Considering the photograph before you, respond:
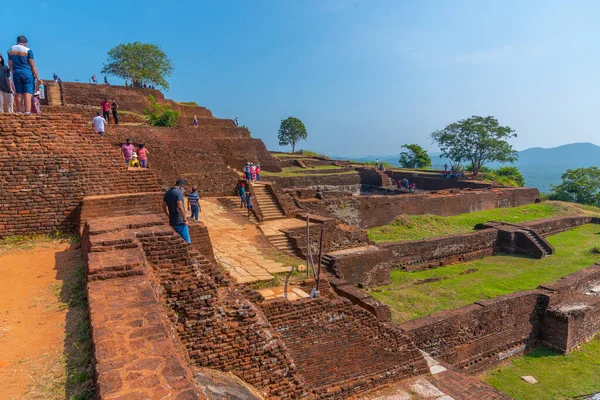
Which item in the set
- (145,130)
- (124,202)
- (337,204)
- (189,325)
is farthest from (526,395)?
(145,130)

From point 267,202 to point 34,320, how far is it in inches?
390

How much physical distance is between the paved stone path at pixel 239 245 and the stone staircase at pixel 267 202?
1.15m

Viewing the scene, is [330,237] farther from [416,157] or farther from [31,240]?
[416,157]

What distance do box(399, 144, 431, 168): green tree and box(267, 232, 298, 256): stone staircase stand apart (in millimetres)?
34143

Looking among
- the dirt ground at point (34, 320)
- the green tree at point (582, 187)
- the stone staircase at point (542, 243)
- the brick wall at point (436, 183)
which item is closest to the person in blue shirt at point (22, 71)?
the dirt ground at point (34, 320)

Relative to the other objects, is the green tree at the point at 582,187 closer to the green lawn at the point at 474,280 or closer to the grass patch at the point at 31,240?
the green lawn at the point at 474,280

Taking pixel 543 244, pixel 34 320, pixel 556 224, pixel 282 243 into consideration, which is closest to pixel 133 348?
pixel 34 320

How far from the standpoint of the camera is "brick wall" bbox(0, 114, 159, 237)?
6.41 metres

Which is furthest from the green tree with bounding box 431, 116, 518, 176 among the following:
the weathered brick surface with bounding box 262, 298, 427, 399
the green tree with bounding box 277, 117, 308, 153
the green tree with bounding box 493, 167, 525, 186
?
the weathered brick surface with bounding box 262, 298, 427, 399

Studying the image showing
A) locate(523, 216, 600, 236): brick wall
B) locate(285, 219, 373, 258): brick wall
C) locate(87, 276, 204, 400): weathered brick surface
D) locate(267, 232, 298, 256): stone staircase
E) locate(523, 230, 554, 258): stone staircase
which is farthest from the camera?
locate(523, 216, 600, 236): brick wall

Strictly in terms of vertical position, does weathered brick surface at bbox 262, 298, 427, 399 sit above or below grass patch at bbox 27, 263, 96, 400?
below

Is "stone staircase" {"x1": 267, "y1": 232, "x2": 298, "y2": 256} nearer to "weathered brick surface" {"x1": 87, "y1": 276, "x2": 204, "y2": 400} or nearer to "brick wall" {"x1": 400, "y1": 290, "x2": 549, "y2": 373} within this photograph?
"brick wall" {"x1": 400, "y1": 290, "x2": 549, "y2": 373}

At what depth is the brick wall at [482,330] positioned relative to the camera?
803 cm

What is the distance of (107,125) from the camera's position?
13805mm
